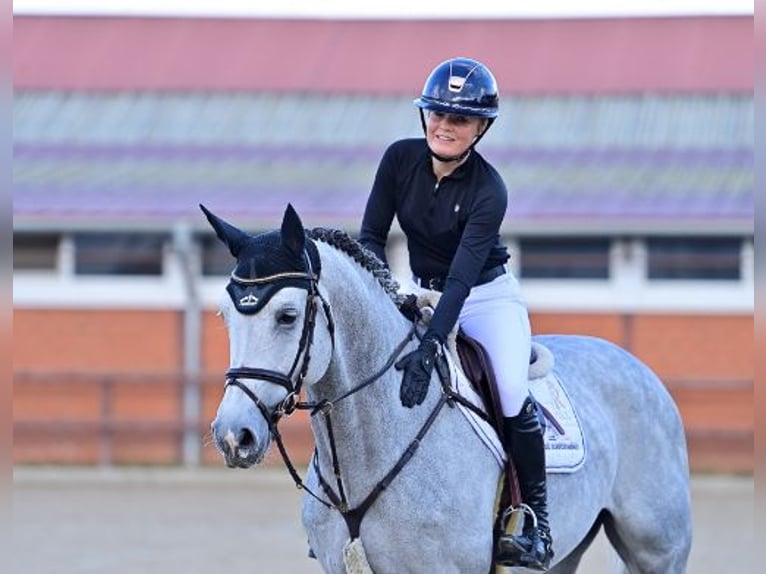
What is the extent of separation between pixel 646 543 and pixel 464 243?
7.15 ft

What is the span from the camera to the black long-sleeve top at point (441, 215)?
19.8 feet

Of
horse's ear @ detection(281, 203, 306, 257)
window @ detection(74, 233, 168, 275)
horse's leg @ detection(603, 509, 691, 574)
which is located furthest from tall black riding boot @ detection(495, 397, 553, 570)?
window @ detection(74, 233, 168, 275)

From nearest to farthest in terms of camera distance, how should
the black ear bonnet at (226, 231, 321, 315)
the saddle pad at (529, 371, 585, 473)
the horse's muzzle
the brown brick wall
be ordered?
the horse's muzzle → the black ear bonnet at (226, 231, 321, 315) → the saddle pad at (529, 371, 585, 473) → the brown brick wall

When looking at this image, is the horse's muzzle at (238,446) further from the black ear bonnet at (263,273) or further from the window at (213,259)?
the window at (213,259)

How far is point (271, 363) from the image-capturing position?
5230 millimetres

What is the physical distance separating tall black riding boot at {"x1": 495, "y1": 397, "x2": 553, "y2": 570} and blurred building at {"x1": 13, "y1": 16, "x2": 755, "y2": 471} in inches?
469

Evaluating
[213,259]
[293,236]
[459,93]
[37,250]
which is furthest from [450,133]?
[37,250]

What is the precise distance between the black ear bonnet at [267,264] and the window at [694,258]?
46.4 ft

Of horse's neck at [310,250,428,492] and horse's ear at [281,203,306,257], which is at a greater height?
horse's ear at [281,203,306,257]

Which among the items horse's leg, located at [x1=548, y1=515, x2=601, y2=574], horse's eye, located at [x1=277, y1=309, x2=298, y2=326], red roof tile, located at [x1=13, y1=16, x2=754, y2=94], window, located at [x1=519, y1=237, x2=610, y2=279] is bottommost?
horse's leg, located at [x1=548, y1=515, x2=601, y2=574]

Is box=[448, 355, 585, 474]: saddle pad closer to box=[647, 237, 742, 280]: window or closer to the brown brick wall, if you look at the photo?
box=[647, 237, 742, 280]: window

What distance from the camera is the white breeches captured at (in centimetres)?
631

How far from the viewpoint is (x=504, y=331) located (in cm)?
645

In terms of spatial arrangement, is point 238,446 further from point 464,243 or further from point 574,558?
point 574,558
